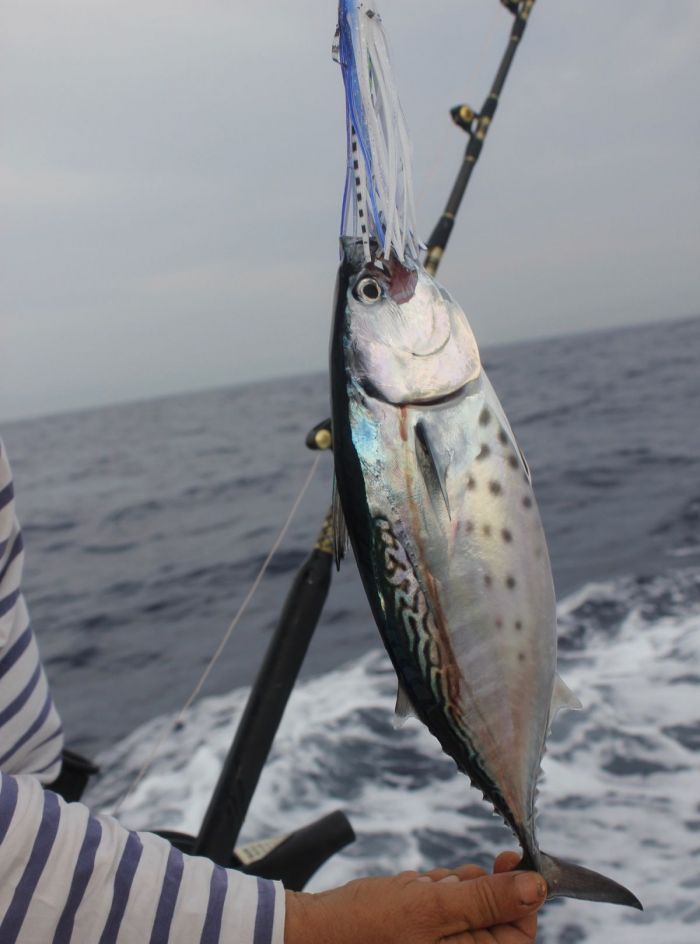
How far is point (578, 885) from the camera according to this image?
129 centimetres

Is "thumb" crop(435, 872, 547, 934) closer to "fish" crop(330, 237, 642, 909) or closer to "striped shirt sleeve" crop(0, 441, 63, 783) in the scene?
"fish" crop(330, 237, 642, 909)

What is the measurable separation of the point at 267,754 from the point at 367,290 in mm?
1435

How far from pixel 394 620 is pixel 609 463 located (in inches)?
389

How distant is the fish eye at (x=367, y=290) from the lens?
1313 mm

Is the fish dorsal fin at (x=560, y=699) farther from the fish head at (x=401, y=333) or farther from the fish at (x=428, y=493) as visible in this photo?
the fish head at (x=401, y=333)

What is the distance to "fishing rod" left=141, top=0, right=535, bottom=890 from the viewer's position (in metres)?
2.17

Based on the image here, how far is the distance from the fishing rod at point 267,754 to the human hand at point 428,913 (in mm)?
939

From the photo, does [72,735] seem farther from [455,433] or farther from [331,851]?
[455,433]

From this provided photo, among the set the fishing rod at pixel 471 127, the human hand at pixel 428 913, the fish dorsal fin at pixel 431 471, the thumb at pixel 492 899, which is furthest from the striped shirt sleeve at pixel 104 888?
the fishing rod at pixel 471 127

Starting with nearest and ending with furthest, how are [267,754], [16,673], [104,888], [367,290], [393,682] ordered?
[104,888], [367,290], [16,673], [267,754], [393,682]

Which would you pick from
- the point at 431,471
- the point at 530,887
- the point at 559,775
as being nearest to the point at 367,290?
the point at 431,471

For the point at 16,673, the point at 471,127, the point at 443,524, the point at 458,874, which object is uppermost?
the point at 471,127

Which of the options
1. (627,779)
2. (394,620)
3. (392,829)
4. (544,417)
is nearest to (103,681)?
(392,829)

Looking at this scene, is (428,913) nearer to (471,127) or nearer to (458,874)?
(458,874)
